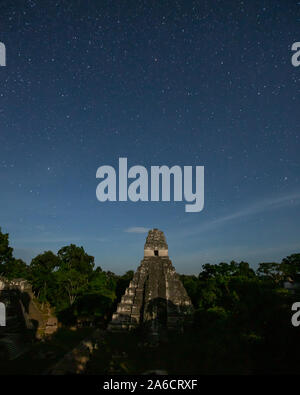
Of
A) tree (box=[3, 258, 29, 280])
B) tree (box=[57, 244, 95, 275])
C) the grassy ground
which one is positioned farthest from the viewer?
tree (box=[57, 244, 95, 275])

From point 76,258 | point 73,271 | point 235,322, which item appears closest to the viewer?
point 235,322

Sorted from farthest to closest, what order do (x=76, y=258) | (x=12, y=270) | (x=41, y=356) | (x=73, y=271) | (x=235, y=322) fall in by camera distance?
(x=76, y=258), (x=12, y=270), (x=73, y=271), (x=41, y=356), (x=235, y=322)

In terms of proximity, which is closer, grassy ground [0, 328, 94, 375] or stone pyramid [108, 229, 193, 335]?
grassy ground [0, 328, 94, 375]

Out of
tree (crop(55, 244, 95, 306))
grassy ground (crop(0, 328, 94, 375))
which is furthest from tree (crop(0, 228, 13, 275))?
grassy ground (crop(0, 328, 94, 375))

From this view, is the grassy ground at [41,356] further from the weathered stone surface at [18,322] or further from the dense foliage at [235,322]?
the dense foliage at [235,322]

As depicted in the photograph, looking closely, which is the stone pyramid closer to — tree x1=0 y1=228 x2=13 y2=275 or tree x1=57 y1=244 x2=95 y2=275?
tree x1=57 y1=244 x2=95 y2=275

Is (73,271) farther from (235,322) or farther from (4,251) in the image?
(235,322)

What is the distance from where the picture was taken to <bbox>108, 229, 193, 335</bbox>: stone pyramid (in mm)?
15453

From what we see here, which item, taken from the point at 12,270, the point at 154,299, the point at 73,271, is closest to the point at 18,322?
the point at 154,299

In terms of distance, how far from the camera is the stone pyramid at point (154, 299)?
15.5m

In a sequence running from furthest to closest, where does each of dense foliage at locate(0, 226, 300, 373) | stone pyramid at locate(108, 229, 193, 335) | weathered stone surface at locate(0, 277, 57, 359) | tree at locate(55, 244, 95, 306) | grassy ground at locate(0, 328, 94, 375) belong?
1. tree at locate(55, 244, 95, 306)
2. stone pyramid at locate(108, 229, 193, 335)
3. weathered stone surface at locate(0, 277, 57, 359)
4. grassy ground at locate(0, 328, 94, 375)
5. dense foliage at locate(0, 226, 300, 373)

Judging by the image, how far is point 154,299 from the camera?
17.0 meters

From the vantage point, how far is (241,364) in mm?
5422
